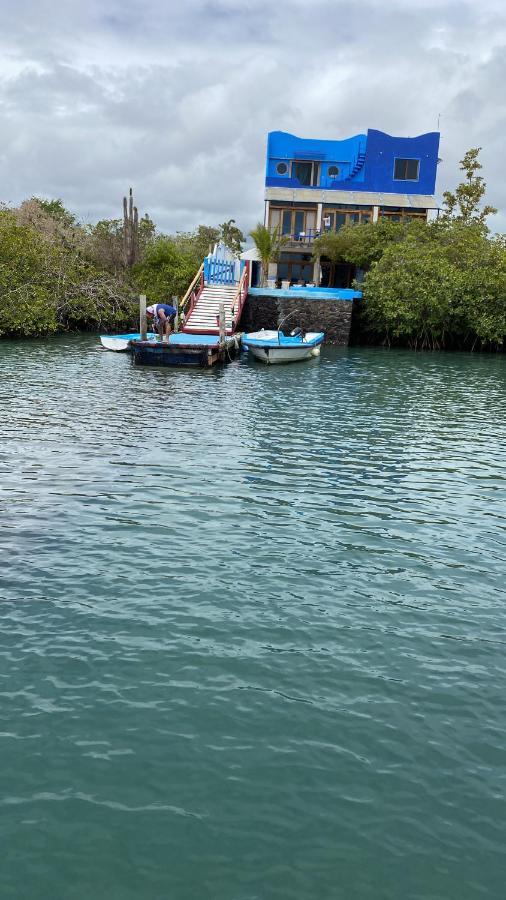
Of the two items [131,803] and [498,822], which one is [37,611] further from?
[498,822]

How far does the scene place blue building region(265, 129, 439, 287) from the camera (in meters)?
54.0

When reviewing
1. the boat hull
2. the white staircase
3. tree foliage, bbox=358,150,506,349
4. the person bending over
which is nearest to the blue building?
tree foliage, bbox=358,150,506,349

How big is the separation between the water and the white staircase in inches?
878

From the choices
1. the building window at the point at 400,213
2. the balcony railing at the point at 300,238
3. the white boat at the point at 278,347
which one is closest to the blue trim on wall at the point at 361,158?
the building window at the point at 400,213

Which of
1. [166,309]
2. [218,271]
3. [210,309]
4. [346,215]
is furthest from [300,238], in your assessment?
[166,309]

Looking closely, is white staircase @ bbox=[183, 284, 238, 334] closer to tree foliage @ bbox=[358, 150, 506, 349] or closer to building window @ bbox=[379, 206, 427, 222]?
tree foliage @ bbox=[358, 150, 506, 349]

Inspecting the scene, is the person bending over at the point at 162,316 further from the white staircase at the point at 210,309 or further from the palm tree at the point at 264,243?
the palm tree at the point at 264,243

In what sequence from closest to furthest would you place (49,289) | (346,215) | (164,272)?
(49,289), (164,272), (346,215)

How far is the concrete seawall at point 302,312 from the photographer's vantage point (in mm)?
43906

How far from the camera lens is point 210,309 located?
3966cm

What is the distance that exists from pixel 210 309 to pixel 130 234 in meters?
16.7

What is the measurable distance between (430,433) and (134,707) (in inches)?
545

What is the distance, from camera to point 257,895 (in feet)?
14.3

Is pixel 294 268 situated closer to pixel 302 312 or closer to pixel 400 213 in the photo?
pixel 400 213
